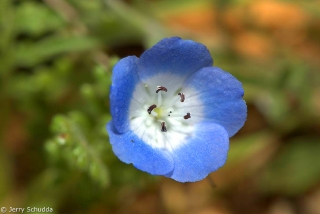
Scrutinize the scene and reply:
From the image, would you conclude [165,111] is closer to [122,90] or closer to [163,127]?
[163,127]

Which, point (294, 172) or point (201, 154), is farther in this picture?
point (294, 172)

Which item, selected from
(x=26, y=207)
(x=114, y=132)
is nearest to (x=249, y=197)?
(x=26, y=207)

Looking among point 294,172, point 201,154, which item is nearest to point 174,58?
point 201,154

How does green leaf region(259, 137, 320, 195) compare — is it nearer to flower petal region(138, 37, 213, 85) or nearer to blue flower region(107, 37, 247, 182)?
blue flower region(107, 37, 247, 182)

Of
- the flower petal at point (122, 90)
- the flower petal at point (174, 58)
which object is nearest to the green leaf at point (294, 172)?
the flower petal at point (174, 58)

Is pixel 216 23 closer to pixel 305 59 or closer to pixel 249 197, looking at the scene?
pixel 305 59

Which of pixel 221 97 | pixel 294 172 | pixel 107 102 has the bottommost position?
pixel 294 172

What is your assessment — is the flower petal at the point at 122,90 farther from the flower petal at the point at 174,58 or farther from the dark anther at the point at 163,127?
the dark anther at the point at 163,127
